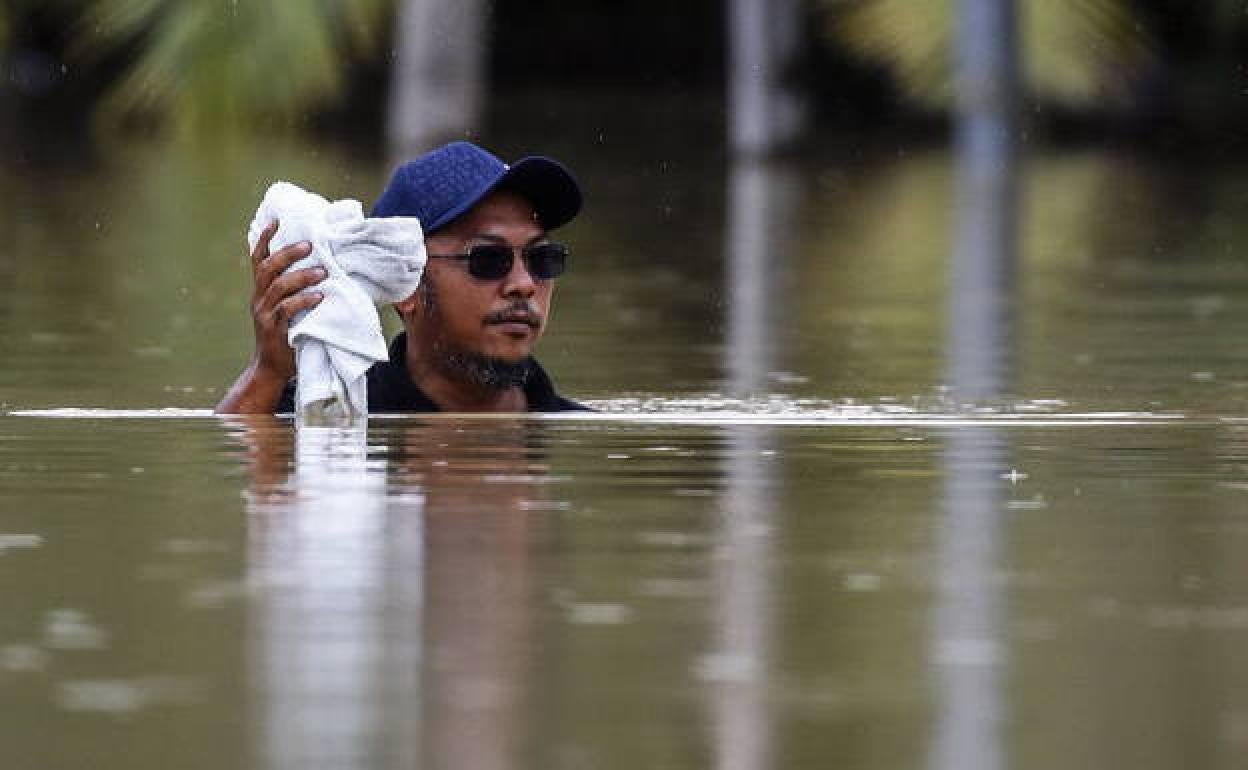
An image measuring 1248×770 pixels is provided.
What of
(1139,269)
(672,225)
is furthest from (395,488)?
(672,225)

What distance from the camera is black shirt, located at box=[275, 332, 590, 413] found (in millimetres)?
9891

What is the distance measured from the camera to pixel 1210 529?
8055 mm

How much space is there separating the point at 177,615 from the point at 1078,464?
3.39 meters

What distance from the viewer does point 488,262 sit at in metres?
9.55

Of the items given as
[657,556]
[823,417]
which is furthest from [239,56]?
[657,556]

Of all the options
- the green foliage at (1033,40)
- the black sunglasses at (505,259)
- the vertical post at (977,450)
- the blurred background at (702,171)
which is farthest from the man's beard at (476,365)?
the green foliage at (1033,40)

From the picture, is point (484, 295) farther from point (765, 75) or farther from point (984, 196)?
point (765, 75)

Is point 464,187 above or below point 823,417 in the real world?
above

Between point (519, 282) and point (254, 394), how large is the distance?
3.06 feet

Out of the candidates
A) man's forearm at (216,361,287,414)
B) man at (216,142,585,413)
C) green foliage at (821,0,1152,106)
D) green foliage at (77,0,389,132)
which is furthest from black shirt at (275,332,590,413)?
green foliage at (821,0,1152,106)

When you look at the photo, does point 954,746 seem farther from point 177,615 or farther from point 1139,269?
point 1139,269


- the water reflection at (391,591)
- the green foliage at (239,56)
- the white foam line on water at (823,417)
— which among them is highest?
the green foliage at (239,56)

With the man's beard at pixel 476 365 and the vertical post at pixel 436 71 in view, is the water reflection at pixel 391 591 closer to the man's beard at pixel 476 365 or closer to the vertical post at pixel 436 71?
the man's beard at pixel 476 365

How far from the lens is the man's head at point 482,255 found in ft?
31.2
